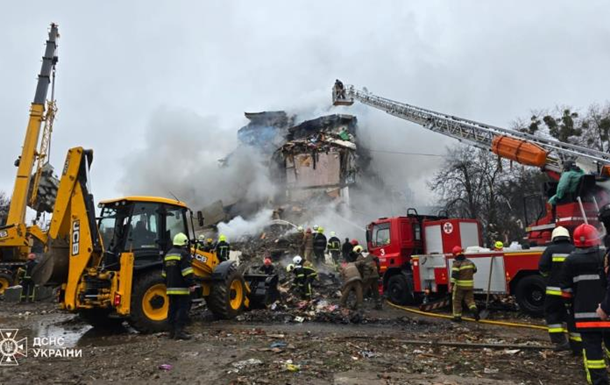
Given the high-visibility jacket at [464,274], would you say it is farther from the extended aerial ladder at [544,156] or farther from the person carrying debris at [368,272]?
the person carrying debris at [368,272]

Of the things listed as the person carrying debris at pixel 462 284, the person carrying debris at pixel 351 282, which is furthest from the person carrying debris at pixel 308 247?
the person carrying debris at pixel 462 284

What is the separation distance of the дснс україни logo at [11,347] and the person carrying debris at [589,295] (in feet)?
21.5

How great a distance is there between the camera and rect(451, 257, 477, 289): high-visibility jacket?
8875 mm

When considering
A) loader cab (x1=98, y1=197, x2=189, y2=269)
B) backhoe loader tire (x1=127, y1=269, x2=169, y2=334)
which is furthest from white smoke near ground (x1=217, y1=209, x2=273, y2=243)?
backhoe loader tire (x1=127, y1=269, x2=169, y2=334)

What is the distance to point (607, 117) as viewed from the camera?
2145 cm

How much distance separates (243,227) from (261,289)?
14854 mm

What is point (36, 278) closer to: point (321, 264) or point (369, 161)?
point (321, 264)

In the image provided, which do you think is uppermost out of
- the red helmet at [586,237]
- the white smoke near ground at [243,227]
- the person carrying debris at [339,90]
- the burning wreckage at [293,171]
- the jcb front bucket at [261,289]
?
the person carrying debris at [339,90]

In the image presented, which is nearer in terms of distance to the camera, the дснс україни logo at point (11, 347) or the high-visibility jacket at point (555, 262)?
the дснс україни logo at point (11, 347)

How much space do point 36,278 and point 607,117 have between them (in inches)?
981

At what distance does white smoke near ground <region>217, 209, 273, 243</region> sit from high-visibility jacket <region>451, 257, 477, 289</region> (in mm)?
16066

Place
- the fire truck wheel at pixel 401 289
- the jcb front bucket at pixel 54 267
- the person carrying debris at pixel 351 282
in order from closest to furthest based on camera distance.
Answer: the jcb front bucket at pixel 54 267 → the person carrying debris at pixel 351 282 → the fire truck wheel at pixel 401 289

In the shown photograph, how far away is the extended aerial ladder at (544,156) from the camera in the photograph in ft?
28.1

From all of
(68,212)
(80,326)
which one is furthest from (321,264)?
(68,212)
